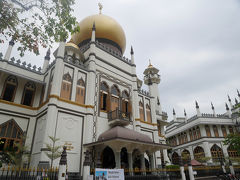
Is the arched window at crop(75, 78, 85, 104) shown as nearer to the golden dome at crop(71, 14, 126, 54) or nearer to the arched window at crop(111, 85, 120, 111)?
the arched window at crop(111, 85, 120, 111)

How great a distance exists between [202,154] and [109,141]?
23.1 m

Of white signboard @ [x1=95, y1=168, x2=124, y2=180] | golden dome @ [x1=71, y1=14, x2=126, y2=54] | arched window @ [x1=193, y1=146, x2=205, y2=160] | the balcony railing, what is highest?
golden dome @ [x1=71, y1=14, x2=126, y2=54]

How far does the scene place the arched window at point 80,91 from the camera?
13.4 meters

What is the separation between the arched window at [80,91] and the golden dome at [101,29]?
6.41 m

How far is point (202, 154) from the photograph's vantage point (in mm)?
28125

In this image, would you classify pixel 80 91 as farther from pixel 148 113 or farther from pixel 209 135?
pixel 209 135

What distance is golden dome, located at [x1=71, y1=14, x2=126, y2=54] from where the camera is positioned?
18.4 m

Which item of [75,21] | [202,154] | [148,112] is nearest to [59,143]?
[75,21]

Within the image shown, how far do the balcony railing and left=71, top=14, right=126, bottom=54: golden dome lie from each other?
8.77 metres

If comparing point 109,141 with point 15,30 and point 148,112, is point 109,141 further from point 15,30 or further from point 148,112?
point 148,112

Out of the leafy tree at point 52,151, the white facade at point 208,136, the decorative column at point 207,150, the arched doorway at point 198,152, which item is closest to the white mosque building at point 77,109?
the leafy tree at point 52,151

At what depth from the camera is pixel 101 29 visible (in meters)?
18.5

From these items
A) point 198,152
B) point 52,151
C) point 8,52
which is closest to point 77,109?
point 52,151

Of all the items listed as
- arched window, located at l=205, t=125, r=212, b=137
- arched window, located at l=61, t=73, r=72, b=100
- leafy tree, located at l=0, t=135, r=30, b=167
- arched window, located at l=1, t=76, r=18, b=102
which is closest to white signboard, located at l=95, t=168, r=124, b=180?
leafy tree, located at l=0, t=135, r=30, b=167
